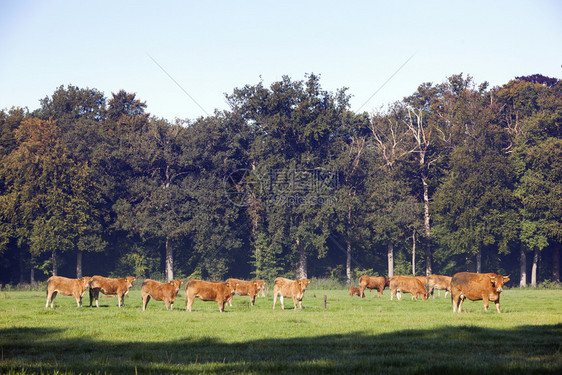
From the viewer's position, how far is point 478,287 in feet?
88.2

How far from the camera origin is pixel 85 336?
18.3 meters

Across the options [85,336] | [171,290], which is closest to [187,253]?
[171,290]

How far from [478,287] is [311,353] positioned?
551 inches

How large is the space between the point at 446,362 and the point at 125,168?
193 ft

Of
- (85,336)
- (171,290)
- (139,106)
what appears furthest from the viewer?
(139,106)

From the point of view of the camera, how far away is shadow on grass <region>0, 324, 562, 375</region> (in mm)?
12883

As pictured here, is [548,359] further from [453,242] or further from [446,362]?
[453,242]

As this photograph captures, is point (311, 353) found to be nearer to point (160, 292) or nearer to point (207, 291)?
point (207, 291)

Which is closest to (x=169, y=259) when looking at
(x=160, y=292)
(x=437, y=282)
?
(x=437, y=282)

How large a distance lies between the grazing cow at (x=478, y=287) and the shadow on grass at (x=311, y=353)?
22.3 feet

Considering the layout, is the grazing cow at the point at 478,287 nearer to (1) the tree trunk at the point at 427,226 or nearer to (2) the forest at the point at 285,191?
(2) the forest at the point at 285,191

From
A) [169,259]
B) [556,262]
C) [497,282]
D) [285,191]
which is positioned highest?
[285,191]

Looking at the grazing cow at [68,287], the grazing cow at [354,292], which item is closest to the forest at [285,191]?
the grazing cow at [354,292]

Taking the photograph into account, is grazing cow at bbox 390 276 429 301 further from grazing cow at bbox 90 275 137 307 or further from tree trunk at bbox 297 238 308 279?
tree trunk at bbox 297 238 308 279
